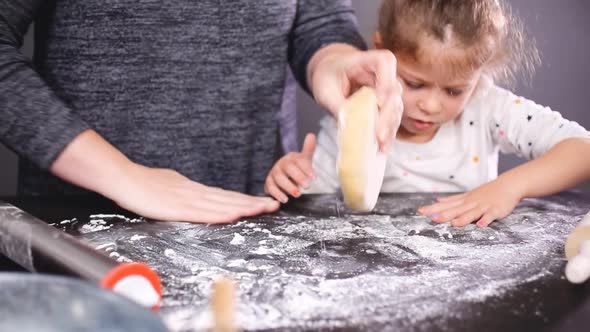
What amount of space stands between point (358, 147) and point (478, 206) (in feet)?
0.86

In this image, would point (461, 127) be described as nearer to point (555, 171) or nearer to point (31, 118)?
point (555, 171)

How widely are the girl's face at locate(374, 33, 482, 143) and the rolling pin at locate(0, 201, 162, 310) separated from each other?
0.68 m

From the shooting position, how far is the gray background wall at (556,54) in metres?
1.61

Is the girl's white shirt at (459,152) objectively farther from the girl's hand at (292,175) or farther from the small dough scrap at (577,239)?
the small dough scrap at (577,239)

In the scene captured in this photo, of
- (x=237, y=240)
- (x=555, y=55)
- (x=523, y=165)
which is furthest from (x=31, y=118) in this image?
(x=555, y=55)

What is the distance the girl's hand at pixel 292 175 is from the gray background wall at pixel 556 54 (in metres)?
0.56

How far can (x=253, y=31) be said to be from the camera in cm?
116

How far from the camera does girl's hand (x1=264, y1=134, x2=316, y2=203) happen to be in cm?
102

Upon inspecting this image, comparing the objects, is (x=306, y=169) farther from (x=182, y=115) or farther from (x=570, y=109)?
(x=570, y=109)

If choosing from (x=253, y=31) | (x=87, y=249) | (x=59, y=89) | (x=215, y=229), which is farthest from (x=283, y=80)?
(x=87, y=249)

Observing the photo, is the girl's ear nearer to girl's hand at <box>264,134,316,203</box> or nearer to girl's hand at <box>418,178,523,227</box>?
girl's hand at <box>264,134,316,203</box>

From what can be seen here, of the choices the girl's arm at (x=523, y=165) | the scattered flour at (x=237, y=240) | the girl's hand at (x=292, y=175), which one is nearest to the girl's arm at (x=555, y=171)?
the girl's arm at (x=523, y=165)

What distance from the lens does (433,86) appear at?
110 centimetres

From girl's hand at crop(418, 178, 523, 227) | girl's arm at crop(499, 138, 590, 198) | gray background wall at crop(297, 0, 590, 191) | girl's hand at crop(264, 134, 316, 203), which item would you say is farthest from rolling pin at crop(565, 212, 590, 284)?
gray background wall at crop(297, 0, 590, 191)
